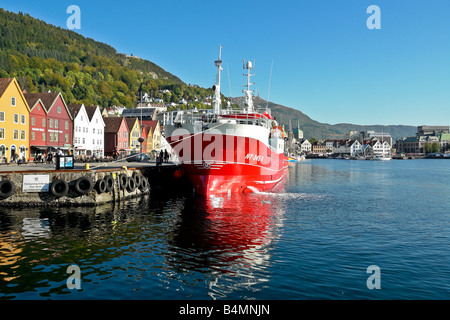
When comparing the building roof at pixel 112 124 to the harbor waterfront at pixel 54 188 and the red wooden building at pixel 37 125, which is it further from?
the harbor waterfront at pixel 54 188

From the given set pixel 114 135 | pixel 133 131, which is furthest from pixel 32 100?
pixel 133 131

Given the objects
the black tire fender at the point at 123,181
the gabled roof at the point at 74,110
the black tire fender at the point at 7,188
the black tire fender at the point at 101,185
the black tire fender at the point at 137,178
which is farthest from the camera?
the gabled roof at the point at 74,110

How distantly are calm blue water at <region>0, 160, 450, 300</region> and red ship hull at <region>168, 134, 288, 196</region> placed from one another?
17.0ft

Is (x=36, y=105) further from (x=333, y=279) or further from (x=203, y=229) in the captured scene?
(x=333, y=279)

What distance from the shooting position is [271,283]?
1238 centimetres

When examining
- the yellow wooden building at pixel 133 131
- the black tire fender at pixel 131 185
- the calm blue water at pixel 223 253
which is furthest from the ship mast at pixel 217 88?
the yellow wooden building at pixel 133 131

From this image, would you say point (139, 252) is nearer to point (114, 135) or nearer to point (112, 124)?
point (114, 135)

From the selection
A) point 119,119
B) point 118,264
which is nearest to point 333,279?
point 118,264

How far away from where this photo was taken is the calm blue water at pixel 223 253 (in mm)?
11789

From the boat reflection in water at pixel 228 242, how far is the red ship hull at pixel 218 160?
8.76 feet

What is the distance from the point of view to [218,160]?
31.1 metres

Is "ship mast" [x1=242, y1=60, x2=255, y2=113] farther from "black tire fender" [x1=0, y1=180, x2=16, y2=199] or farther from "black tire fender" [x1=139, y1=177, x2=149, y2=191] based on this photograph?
"black tire fender" [x1=0, y1=180, x2=16, y2=199]
